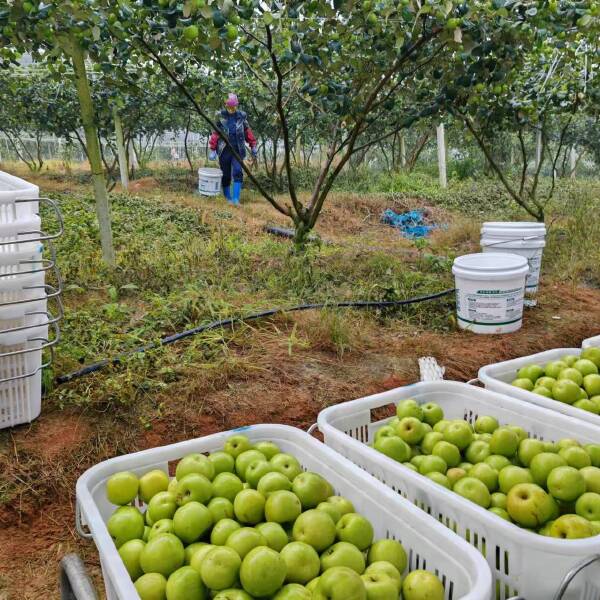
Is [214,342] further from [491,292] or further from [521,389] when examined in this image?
[491,292]

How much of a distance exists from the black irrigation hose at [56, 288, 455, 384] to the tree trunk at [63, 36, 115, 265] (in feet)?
5.61

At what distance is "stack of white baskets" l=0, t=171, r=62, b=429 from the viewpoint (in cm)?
224

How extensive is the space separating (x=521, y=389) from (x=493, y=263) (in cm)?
216

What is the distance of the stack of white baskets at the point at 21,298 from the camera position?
2242 mm

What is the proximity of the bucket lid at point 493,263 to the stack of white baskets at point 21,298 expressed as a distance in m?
2.86

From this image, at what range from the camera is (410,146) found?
72.3 ft

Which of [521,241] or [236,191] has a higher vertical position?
[236,191]

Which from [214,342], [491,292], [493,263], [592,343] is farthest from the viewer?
[493,263]

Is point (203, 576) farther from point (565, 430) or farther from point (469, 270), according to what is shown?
point (469, 270)

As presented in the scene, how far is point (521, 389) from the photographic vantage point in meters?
2.31

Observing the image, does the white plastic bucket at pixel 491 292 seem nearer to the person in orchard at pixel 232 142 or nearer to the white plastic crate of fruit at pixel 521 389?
the white plastic crate of fruit at pixel 521 389

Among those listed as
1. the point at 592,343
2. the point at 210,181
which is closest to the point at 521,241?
the point at 592,343

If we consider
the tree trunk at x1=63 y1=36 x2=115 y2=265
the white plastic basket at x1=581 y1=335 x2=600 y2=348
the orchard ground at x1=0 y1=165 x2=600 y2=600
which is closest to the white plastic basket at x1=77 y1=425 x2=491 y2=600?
the orchard ground at x1=0 y1=165 x2=600 y2=600

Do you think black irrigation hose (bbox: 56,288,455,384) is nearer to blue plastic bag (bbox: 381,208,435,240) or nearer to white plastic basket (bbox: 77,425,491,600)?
white plastic basket (bbox: 77,425,491,600)
